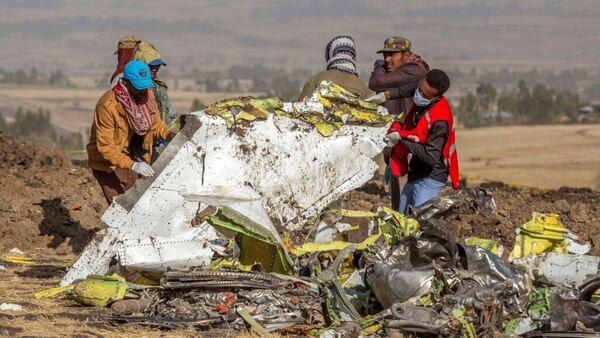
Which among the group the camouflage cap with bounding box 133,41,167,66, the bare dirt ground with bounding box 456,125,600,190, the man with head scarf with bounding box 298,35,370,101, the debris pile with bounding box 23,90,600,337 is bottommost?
the bare dirt ground with bounding box 456,125,600,190

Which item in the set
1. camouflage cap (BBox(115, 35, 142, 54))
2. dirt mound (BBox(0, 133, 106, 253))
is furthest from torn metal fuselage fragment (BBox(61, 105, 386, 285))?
dirt mound (BBox(0, 133, 106, 253))

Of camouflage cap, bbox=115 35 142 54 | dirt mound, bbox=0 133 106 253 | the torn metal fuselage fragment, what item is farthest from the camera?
dirt mound, bbox=0 133 106 253

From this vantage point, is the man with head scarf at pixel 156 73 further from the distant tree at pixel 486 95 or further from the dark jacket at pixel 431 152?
the distant tree at pixel 486 95

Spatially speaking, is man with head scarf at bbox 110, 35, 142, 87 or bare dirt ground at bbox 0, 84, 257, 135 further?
bare dirt ground at bbox 0, 84, 257, 135

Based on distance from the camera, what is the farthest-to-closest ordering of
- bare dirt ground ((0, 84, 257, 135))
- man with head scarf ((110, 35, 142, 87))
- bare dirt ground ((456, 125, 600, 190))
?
bare dirt ground ((0, 84, 257, 135)) < bare dirt ground ((456, 125, 600, 190)) < man with head scarf ((110, 35, 142, 87))

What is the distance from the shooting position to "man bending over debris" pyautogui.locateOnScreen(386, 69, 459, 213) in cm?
995

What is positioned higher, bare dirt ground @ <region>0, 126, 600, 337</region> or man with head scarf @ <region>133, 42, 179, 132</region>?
man with head scarf @ <region>133, 42, 179, 132</region>

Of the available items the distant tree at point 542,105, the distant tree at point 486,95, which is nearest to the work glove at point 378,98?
the distant tree at point 542,105

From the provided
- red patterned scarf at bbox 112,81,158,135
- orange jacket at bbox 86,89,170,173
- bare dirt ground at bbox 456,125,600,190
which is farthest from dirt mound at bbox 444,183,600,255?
bare dirt ground at bbox 456,125,600,190

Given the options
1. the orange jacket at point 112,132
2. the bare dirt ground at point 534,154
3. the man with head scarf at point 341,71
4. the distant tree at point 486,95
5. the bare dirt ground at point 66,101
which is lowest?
the bare dirt ground at point 66,101

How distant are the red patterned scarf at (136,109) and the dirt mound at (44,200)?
269 centimetres

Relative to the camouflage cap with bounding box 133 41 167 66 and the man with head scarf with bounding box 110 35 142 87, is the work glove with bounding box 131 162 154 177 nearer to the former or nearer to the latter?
the camouflage cap with bounding box 133 41 167 66

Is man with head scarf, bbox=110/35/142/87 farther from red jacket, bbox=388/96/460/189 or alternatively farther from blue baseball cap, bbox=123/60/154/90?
red jacket, bbox=388/96/460/189

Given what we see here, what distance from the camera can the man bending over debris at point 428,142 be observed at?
392 inches
